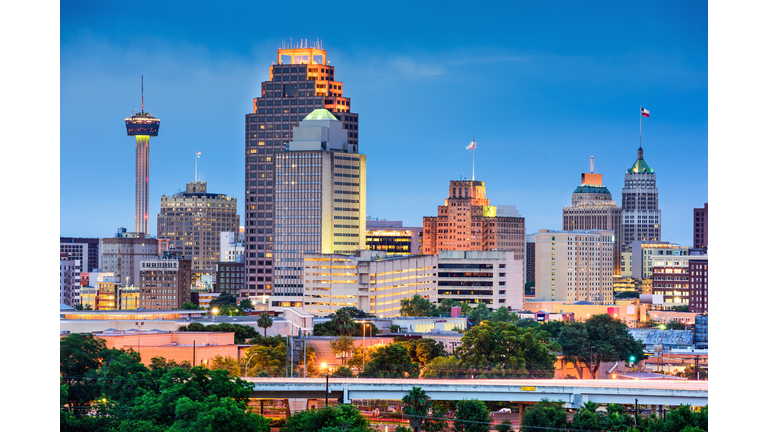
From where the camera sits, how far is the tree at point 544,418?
30.4 metres

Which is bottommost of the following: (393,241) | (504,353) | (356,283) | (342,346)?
(342,346)

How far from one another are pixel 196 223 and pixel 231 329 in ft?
380

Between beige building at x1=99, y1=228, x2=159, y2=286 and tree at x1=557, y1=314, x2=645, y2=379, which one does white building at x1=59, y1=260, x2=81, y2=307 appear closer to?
beige building at x1=99, y1=228, x2=159, y2=286

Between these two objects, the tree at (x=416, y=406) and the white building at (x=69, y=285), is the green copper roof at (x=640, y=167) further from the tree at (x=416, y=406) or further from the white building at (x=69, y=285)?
the tree at (x=416, y=406)

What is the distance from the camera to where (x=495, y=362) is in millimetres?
45031

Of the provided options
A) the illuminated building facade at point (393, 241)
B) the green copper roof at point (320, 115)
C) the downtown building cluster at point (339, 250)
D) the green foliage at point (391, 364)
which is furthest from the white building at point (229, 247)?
the green foliage at point (391, 364)

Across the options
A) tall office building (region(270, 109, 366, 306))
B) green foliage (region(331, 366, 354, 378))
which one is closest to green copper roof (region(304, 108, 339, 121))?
tall office building (region(270, 109, 366, 306))

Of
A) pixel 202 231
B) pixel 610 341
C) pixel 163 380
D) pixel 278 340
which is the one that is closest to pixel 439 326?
pixel 610 341

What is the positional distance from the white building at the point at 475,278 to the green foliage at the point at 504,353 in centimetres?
5063

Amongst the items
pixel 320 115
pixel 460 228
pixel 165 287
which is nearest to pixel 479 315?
pixel 320 115

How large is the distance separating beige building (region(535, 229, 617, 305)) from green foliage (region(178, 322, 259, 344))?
274 ft

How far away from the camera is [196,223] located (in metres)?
165

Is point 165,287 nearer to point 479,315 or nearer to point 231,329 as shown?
point 479,315
